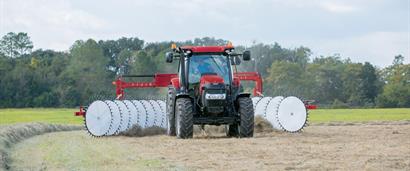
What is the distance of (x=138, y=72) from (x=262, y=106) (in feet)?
191

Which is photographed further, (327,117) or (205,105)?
(327,117)

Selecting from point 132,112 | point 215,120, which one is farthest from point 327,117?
point 215,120

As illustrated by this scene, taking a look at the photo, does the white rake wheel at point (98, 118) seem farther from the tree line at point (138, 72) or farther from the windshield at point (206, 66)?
the tree line at point (138, 72)

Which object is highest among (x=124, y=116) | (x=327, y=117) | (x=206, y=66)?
(x=206, y=66)

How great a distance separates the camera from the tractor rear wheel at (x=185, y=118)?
21312mm

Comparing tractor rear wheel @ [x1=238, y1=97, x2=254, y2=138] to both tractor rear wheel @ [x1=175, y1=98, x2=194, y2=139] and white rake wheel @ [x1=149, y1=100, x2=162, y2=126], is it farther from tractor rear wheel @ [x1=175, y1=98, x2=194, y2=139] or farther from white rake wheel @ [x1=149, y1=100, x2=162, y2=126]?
white rake wheel @ [x1=149, y1=100, x2=162, y2=126]

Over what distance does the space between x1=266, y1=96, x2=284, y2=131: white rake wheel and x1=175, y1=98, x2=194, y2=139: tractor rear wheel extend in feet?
17.3

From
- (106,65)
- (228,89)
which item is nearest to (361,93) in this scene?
(106,65)

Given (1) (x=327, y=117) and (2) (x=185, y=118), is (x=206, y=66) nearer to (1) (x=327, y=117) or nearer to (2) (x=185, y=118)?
(2) (x=185, y=118)

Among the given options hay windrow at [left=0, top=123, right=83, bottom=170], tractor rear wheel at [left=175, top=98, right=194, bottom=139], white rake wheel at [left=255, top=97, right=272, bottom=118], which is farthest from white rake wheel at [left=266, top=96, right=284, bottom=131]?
hay windrow at [left=0, top=123, right=83, bottom=170]

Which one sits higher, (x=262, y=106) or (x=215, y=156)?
(x=262, y=106)

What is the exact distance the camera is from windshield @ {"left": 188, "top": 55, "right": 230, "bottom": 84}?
2255cm

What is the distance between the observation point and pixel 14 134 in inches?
972

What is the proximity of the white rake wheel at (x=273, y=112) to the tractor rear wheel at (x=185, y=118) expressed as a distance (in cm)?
527
